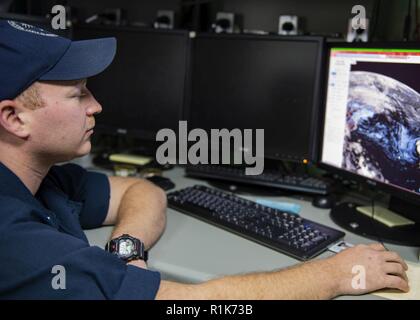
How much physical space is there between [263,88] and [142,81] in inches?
18.5

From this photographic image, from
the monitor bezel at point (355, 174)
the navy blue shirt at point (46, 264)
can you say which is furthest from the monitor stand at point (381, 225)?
the navy blue shirt at point (46, 264)

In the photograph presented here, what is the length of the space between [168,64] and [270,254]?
0.86 m

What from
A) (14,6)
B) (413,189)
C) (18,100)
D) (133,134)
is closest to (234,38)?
(133,134)

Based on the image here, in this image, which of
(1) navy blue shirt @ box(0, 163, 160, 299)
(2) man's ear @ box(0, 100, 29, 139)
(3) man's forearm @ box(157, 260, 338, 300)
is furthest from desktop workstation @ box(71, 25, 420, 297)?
(2) man's ear @ box(0, 100, 29, 139)

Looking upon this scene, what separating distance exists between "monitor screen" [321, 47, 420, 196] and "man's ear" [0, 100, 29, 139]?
2.98 feet

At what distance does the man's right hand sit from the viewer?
91 cm

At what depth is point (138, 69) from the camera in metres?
1.66

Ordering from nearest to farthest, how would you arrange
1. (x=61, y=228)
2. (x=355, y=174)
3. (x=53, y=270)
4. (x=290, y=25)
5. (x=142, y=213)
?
1. (x=53, y=270)
2. (x=61, y=228)
3. (x=142, y=213)
4. (x=355, y=174)
5. (x=290, y=25)

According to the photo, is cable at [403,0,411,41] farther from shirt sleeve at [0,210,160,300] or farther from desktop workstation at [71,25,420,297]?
shirt sleeve at [0,210,160,300]

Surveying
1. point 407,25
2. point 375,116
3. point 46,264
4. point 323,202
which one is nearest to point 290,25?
point 407,25

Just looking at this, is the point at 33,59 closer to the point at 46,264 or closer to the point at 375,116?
the point at 46,264

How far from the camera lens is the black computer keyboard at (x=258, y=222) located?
1087 millimetres

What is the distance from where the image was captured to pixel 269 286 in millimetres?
876

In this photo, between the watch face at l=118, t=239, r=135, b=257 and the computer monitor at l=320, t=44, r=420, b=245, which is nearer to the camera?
the watch face at l=118, t=239, r=135, b=257
